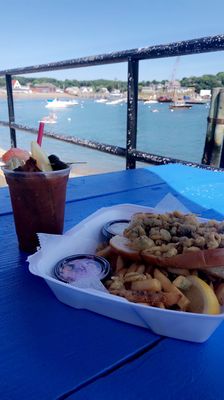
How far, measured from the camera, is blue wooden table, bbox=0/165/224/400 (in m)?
0.40

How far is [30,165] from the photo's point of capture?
727 mm

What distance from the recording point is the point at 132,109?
1870 mm

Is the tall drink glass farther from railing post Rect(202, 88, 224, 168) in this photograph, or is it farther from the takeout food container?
railing post Rect(202, 88, 224, 168)

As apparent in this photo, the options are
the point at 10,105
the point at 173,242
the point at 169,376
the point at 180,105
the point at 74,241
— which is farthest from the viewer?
the point at 180,105

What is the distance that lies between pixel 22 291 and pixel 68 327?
5.3 inches

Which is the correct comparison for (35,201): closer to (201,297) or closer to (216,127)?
(201,297)

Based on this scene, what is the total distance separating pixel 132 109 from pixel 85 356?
1.59 m

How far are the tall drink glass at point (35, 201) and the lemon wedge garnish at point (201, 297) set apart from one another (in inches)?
14.2

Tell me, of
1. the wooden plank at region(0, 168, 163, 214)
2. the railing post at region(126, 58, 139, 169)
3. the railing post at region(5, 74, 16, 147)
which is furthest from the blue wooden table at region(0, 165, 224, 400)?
the railing post at region(5, 74, 16, 147)

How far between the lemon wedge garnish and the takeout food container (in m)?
0.02

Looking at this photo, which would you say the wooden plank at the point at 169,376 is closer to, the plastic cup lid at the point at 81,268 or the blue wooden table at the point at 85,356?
the blue wooden table at the point at 85,356

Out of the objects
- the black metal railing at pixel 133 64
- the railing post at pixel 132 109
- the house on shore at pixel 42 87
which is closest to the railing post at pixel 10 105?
the black metal railing at pixel 133 64

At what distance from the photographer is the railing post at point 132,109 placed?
180 cm

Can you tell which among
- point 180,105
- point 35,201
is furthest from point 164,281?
point 180,105
